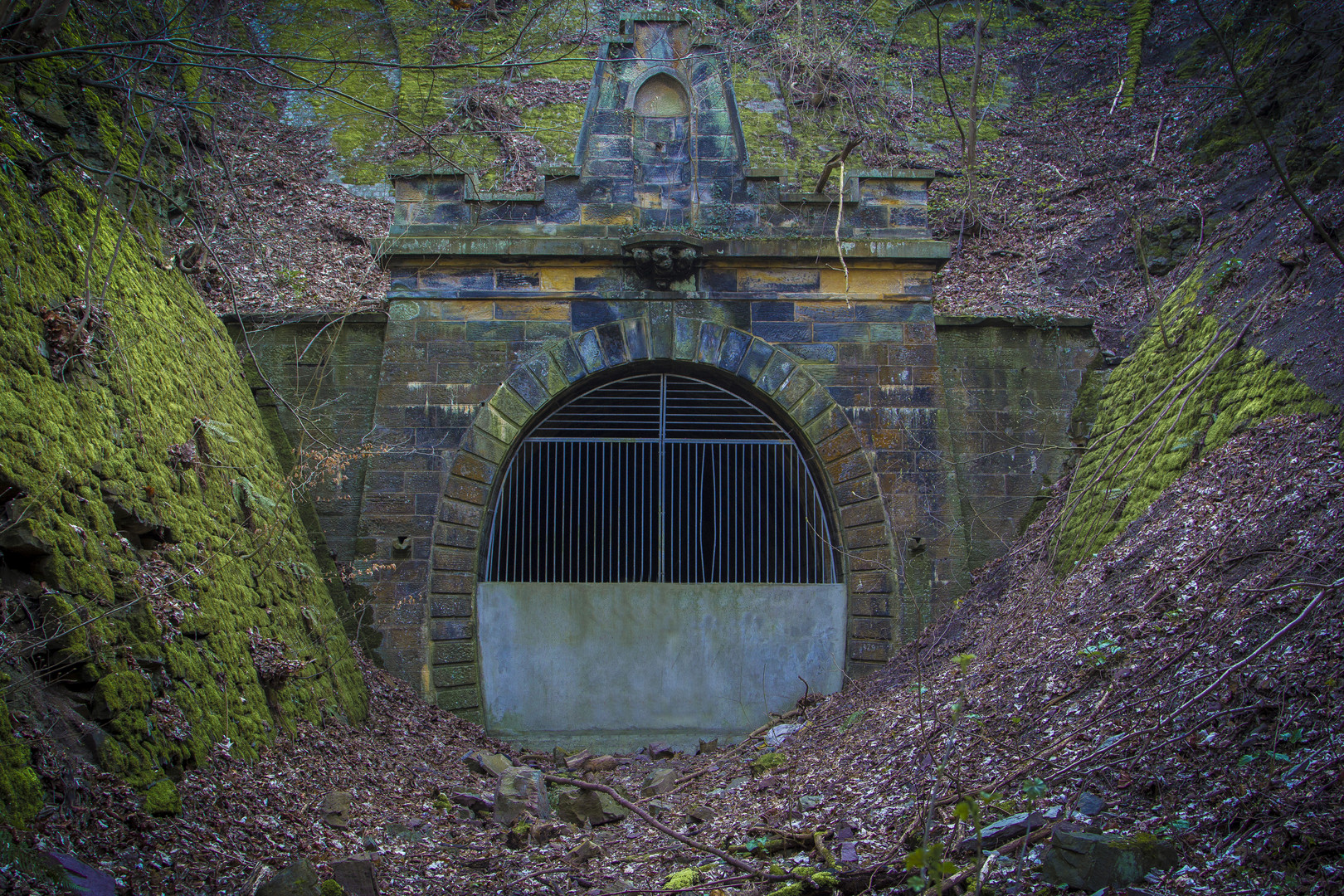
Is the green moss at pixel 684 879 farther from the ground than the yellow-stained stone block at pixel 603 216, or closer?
closer

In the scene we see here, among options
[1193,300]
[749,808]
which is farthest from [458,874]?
[1193,300]

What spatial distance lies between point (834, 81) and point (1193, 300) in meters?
10.00

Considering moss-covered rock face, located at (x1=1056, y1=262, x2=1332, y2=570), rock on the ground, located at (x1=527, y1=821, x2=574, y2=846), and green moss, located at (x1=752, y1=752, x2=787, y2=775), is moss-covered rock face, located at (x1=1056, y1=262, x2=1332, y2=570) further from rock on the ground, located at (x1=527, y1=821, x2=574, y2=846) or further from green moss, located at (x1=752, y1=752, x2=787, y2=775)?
rock on the ground, located at (x1=527, y1=821, x2=574, y2=846)

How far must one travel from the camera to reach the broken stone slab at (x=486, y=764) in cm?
728

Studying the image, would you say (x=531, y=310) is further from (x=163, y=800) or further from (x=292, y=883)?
(x=292, y=883)

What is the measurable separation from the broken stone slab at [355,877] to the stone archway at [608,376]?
14.0 feet

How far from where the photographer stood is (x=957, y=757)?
4.96 meters

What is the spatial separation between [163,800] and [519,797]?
2.30 meters

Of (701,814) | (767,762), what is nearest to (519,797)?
(701,814)

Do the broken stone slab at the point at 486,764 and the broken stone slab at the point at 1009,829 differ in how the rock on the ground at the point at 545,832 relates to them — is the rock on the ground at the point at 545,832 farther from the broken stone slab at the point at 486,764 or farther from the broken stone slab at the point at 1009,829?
the broken stone slab at the point at 1009,829

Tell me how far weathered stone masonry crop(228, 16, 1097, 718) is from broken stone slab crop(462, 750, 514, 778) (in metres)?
1.47

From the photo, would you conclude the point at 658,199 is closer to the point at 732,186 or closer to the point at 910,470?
the point at 732,186

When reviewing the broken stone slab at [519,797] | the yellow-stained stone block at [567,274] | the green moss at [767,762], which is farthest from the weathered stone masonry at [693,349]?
the broken stone slab at [519,797]

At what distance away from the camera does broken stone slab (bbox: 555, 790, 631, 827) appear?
605cm
